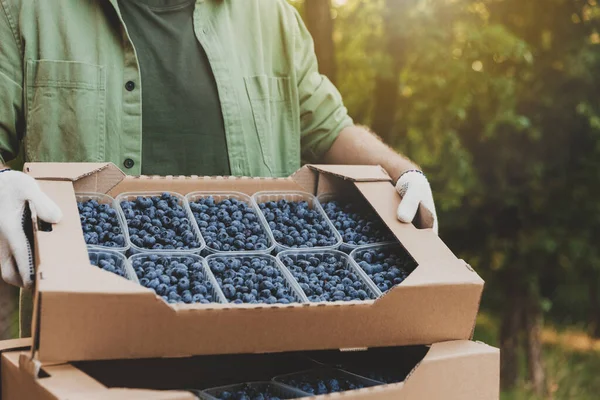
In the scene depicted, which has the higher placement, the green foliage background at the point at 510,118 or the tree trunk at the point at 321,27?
the tree trunk at the point at 321,27

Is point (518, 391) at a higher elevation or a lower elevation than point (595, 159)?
lower

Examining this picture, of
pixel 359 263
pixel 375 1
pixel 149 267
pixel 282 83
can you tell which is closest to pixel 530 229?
pixel 375 1

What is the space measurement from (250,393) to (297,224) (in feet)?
1.60

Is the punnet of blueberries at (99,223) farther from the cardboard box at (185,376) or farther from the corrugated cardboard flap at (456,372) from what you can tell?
the corrugated cardboard flap at (456,372)

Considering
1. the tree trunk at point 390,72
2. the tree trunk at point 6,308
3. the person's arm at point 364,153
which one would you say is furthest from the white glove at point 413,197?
the tree trunk at point 390,72

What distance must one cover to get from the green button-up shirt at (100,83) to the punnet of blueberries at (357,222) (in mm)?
480

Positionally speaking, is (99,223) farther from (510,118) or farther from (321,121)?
(510,118)

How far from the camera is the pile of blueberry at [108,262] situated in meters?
1.70

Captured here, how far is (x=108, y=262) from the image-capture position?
1.73m

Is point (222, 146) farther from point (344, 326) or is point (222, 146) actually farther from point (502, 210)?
point (502, 210)

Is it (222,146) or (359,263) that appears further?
(222,146)

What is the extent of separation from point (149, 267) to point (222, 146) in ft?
2.94

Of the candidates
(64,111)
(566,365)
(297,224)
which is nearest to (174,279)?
(297,224)

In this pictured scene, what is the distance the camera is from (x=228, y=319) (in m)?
1.62
